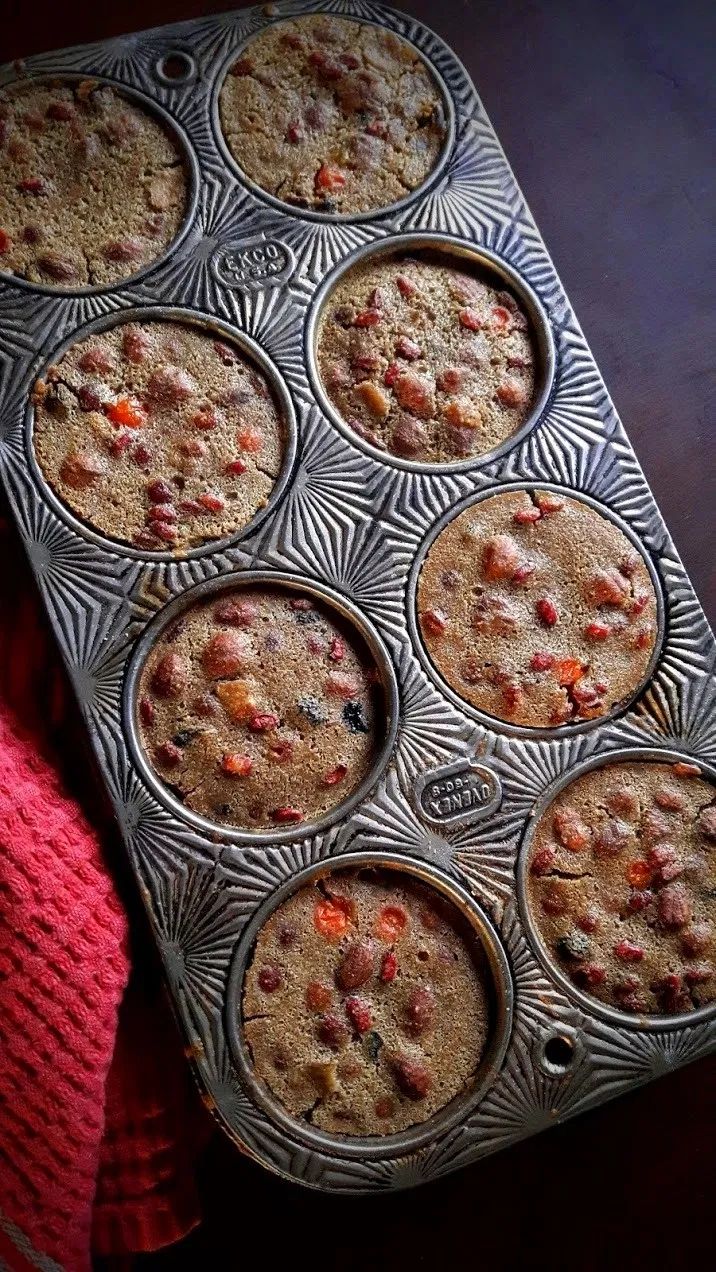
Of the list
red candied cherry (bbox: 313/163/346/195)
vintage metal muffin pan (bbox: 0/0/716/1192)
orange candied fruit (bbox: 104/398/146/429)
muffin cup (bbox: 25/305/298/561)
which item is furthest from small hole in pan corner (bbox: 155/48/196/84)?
orange candied fruit (bbox: 104/398/146/429)

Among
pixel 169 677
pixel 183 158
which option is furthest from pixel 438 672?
pixel 183 158

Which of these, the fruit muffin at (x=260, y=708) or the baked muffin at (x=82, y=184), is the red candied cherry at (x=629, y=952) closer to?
the fruit muffin at (x=260, y=708)

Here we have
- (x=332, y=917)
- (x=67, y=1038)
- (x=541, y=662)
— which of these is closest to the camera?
(x=67, y=1038)

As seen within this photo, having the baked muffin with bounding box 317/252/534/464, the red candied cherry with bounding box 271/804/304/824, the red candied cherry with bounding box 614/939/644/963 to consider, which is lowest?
A: the red candied cherry with bounding box 614/939/644/963

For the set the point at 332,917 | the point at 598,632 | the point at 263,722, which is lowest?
the point at 332,917

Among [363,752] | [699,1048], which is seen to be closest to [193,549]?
[363,752]

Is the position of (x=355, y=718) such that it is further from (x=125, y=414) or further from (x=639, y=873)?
(x=125, y=414)

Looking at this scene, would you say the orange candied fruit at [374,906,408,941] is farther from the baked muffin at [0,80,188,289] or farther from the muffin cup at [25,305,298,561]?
the baked muffin at [0,80,188,289]
